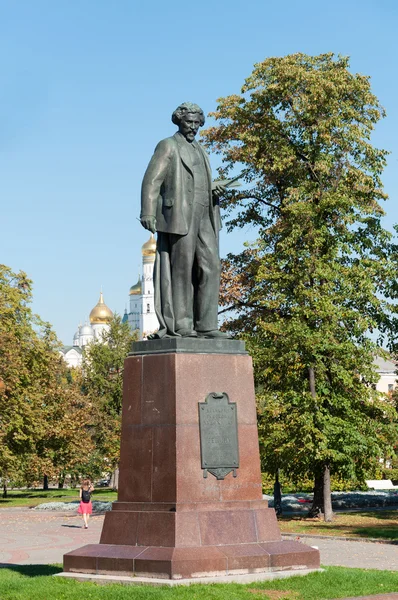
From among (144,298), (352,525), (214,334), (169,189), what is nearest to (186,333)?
(214,334)

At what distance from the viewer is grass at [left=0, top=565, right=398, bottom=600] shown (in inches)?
377

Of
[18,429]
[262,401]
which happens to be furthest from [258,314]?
[18,429]

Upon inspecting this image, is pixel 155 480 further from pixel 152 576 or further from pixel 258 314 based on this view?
pixel 258 314

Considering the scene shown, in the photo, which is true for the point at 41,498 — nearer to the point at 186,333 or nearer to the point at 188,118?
the point at 186,333

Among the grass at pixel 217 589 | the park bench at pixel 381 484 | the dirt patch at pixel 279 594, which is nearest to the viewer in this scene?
the grass at pixel 217 589

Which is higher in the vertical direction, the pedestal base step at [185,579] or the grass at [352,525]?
the grass at [352,525]

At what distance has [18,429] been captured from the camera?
42.1 m

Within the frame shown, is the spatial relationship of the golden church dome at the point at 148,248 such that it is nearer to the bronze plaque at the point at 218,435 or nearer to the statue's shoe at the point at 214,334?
the statue's shoe at the point at 214,334

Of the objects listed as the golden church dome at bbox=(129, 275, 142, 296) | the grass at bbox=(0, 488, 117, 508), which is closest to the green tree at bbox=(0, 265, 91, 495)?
the grass at bbox=(0, 488, 117, 508)

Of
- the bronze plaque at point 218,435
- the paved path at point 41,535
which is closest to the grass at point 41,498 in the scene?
the paved path at point 41,535

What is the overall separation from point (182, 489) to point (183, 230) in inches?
128

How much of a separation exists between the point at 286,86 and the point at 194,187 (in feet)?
62.6

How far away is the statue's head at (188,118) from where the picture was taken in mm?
12508

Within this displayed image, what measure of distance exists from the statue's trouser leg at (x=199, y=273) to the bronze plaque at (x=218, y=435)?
116 cm
